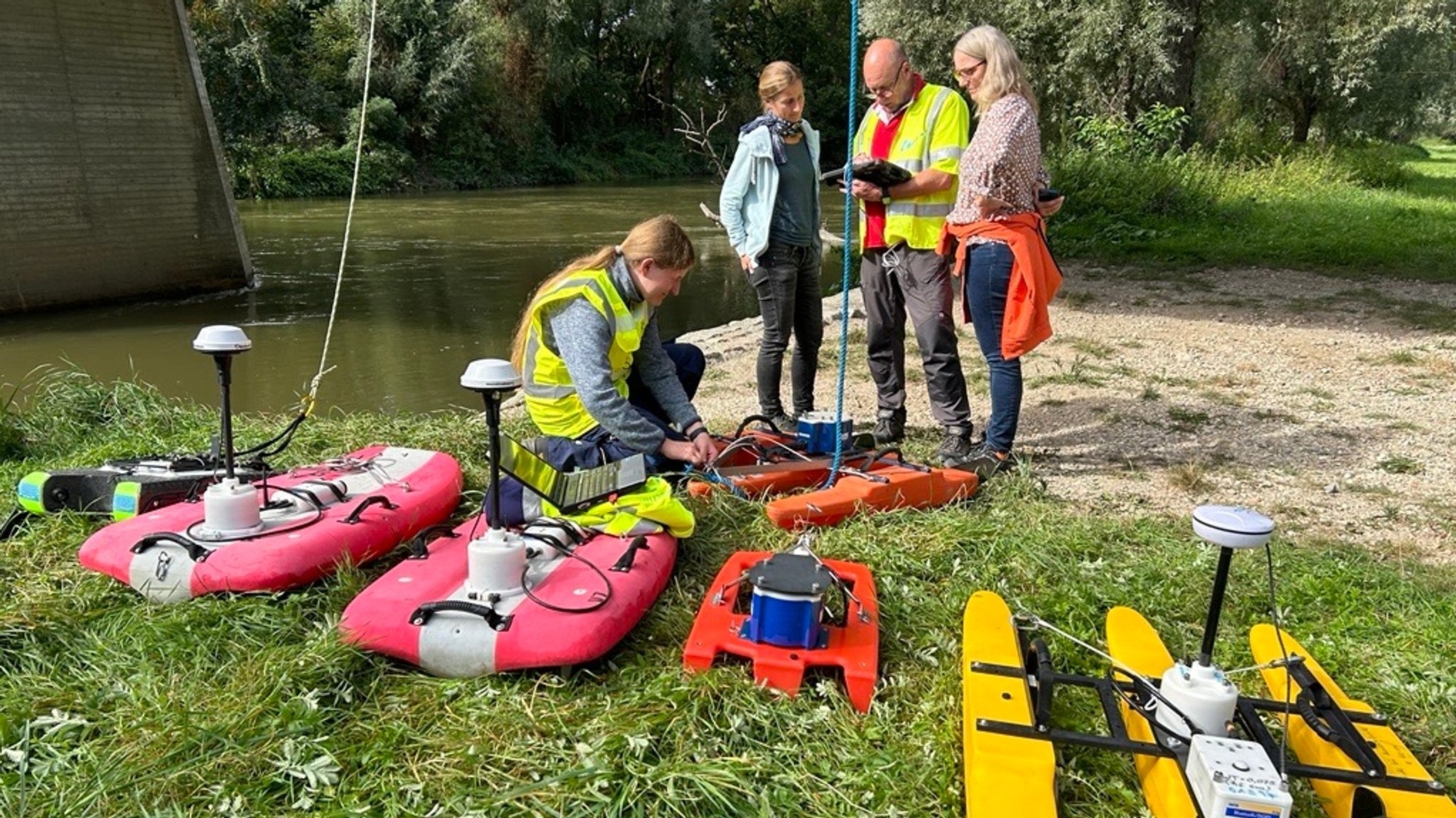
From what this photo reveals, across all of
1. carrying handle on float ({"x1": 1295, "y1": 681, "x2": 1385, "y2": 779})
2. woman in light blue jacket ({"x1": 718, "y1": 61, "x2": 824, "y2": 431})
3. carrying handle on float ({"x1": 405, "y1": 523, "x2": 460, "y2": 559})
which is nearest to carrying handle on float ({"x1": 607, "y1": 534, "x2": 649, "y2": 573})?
carrying handle on float ({"x1": 405, "y1": 523, "x2": 460, "y2": 559})

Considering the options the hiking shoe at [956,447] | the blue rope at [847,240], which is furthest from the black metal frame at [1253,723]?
the hiking shoe at [956,447]

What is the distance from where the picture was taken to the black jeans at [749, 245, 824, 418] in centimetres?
486

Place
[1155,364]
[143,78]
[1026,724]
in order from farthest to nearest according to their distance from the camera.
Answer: [143,78]
[1155,364]
[1026,724]

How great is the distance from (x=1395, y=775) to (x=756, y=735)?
1338 mm

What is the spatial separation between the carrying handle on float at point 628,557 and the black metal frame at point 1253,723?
3.27 feet

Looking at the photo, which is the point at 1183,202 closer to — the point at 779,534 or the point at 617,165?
the point at 779,534

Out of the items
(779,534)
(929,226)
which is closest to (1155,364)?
(929,226)

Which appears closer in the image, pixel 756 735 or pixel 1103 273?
pixel 756 735

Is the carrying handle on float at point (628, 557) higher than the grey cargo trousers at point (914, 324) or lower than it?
lower

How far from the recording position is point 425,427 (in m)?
4.88

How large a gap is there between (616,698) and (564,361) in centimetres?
138

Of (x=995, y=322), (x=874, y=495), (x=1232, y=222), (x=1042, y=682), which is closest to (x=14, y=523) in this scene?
(x=874, y=495)

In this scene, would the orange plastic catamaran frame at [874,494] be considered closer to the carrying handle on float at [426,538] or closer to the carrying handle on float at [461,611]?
the carrying handle on float at [426,538]

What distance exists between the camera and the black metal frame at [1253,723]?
1.97m
